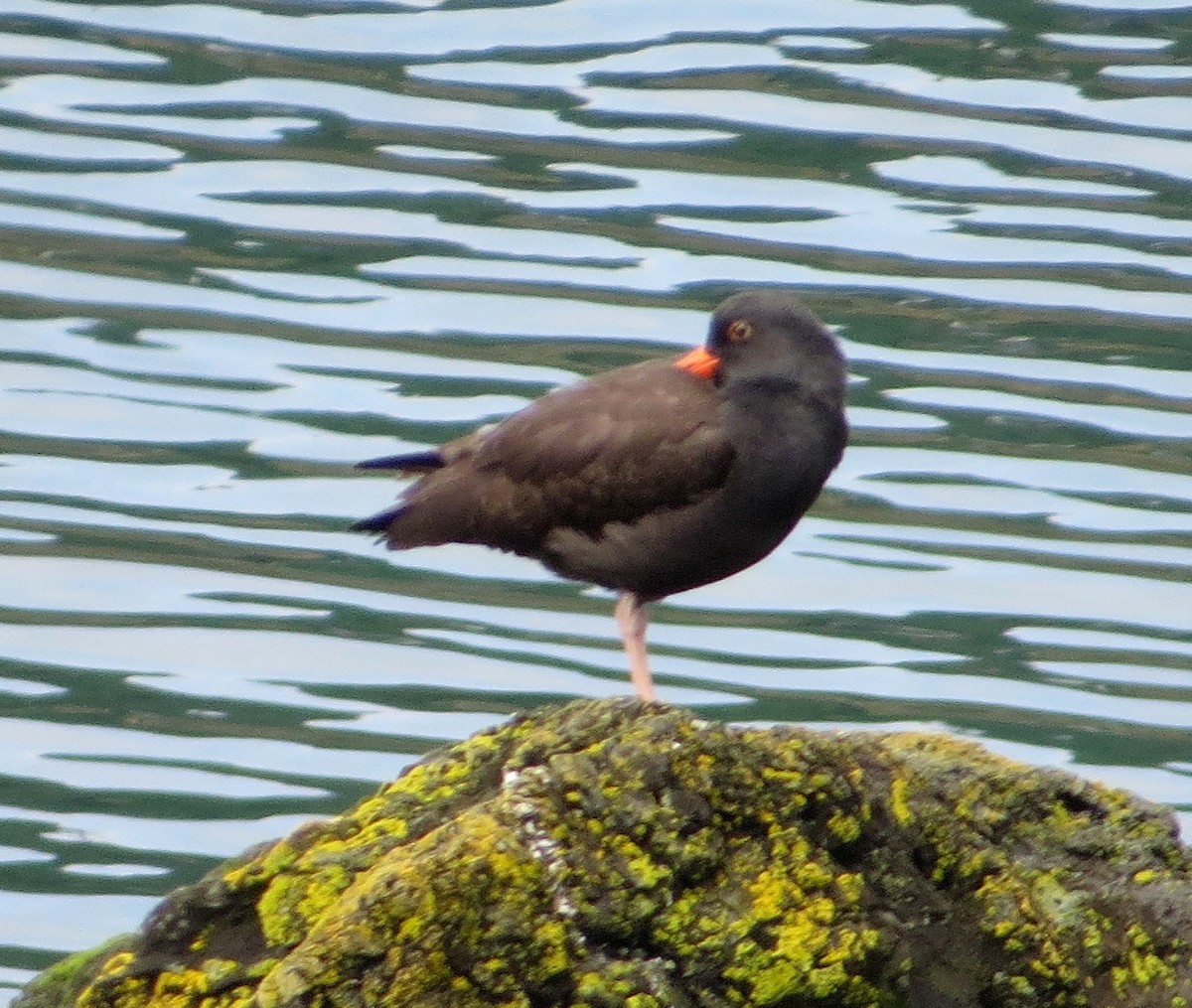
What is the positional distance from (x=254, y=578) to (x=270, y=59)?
16.2 feet

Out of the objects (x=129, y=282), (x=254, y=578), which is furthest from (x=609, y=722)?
(x=129, y=282)

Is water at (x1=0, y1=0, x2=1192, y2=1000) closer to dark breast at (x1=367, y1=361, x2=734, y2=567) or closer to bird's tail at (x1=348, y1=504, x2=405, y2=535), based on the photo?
bird's tail at (x1=348, y1=504, x2=405, y2=535)

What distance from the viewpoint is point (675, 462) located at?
671 centimetres

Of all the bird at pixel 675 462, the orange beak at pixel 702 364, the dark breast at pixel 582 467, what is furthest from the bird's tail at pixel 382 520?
the orange beak at pixel 702 364

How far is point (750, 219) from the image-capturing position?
13430mm

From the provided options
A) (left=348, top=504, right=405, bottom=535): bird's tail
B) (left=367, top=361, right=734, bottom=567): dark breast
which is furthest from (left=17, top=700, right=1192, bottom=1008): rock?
(left=348, top=504, right=405, bottom=535): bird's tail

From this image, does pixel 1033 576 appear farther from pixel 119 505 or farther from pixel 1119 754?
pixel 119 505

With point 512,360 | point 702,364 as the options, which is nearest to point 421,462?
point 702,364

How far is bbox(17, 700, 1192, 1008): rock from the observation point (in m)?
4.74

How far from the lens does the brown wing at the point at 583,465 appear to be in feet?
22.0

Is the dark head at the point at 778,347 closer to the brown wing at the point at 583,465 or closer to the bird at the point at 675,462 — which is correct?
the bird at the point at 675,462

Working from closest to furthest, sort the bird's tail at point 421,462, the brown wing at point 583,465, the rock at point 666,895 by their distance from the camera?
the rock at point 666,895, the brown wing at point 583,465, the bird's tail at point 421,462

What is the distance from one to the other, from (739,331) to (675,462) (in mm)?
445

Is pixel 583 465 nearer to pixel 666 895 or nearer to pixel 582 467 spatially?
pixel 582 467
